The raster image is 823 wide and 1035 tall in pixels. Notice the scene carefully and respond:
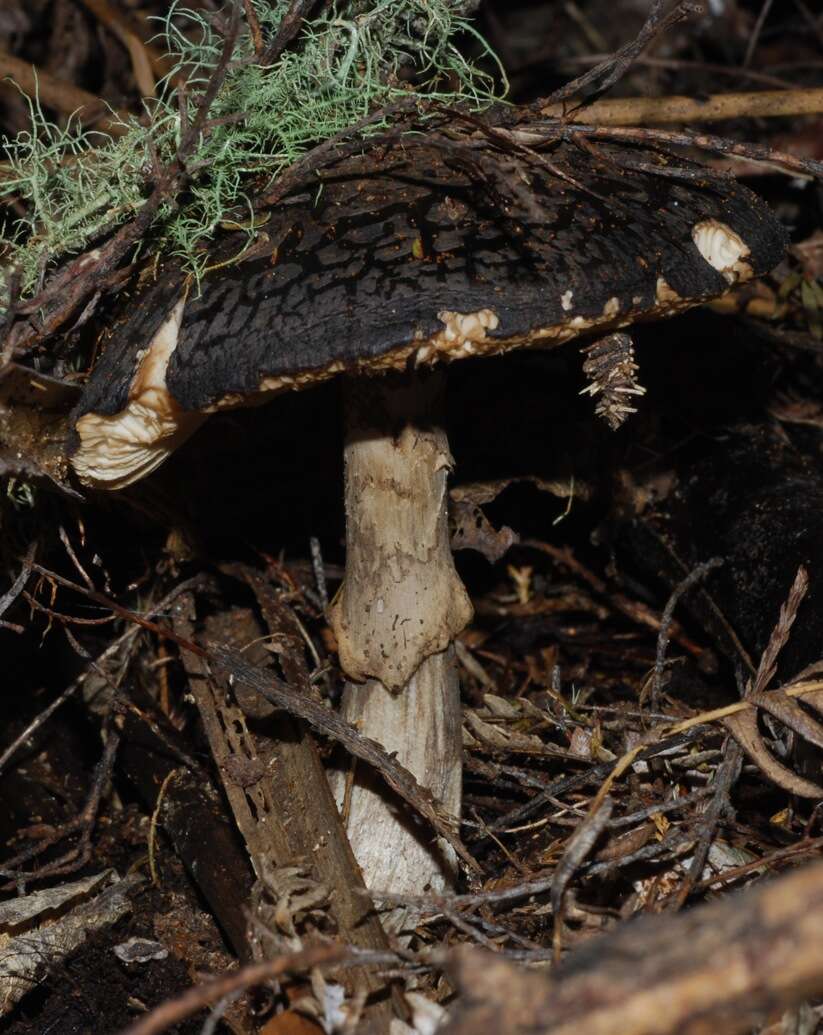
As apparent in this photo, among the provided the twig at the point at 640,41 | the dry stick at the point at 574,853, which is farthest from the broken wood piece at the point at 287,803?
the twig at the point at 640,41

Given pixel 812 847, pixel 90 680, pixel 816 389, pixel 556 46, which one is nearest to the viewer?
pixel 812 847

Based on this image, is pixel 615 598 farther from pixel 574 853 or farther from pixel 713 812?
pixel 574 853

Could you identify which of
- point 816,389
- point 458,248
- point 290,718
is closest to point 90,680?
point 290,718

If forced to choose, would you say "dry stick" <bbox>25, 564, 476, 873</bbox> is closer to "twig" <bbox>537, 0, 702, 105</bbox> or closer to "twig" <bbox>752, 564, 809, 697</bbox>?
"twig" <bbox>752, 564, 809, 697</bbox>

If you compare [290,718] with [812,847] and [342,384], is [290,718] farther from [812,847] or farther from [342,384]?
[812,847]

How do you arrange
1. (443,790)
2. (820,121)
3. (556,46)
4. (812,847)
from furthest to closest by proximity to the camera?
(556,46) < (820,121) < (443,790) < (812,847)

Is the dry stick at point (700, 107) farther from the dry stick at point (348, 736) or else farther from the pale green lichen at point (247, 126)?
the dry stick at point (348, 736)

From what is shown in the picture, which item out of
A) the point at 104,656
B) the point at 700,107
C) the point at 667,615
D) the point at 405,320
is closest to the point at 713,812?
the point at 667,615
